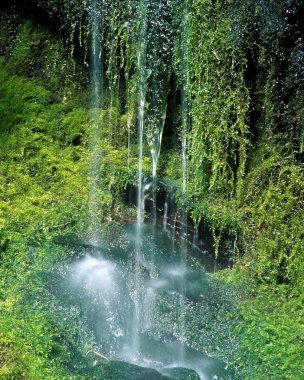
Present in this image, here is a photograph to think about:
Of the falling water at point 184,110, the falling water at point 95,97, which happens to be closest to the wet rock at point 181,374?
the falling water at point 184,110

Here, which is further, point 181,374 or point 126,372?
point 181,374

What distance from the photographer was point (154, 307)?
13.9 ft

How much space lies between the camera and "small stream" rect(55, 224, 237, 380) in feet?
12.7

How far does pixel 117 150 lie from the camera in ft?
18.0

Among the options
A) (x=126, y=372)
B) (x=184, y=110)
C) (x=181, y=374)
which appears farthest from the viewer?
(x=184, y=110)

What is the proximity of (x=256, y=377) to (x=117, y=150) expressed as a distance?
2.81 meters

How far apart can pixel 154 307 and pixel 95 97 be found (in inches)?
105

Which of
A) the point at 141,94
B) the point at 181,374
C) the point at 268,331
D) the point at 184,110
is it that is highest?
the point at 141,94

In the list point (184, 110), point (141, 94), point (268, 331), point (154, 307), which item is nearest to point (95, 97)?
point (141, 94)

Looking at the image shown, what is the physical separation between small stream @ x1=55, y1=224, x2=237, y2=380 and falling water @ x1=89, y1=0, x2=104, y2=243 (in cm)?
42

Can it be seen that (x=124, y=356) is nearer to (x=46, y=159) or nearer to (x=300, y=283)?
(x=300, y=283)

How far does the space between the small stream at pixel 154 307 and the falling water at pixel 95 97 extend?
420 mm

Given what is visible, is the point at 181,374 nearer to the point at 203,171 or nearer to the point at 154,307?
the point at 154,307

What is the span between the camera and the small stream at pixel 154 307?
388 centimetres
